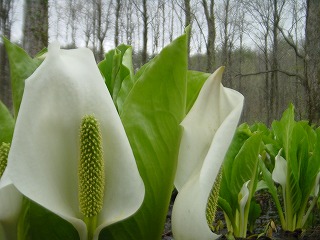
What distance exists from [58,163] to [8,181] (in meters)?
0.04

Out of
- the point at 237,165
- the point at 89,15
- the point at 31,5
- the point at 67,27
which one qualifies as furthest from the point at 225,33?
the point at 237,165

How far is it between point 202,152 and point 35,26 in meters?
1.93

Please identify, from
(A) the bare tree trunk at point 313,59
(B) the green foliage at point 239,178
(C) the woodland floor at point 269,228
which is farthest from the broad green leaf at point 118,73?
(A) the bare tree trunk at point 313,59

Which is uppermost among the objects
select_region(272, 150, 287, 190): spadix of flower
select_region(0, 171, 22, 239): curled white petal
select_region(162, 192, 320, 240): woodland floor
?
select_region(0, 171, 22, 239): curled white petal

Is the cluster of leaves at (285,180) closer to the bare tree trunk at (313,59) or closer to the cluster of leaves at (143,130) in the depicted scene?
the cluster of leaves at (143,130)

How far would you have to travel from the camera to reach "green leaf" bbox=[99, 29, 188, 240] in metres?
0.37

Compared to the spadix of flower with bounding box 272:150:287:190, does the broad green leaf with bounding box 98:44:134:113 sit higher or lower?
higher

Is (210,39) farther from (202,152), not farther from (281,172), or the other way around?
(202,152)

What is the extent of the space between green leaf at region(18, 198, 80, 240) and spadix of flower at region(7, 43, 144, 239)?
3 cm

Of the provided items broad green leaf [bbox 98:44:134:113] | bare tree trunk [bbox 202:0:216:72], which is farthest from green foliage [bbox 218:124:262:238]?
→ bare tree trunk [bbox 202:0:216:72]

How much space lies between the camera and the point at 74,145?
353 mm

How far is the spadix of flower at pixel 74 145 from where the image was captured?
33cm

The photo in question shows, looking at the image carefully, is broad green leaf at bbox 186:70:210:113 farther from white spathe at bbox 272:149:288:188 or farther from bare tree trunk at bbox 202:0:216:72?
bare tree trunk at bbox 202:0:216:72

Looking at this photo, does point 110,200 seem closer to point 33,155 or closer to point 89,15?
point 33,155
